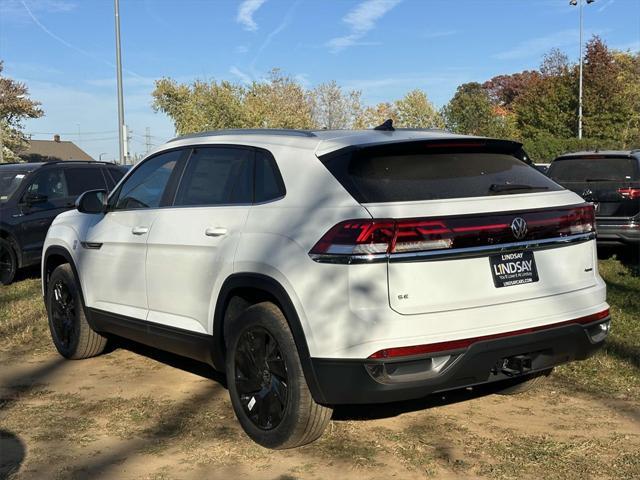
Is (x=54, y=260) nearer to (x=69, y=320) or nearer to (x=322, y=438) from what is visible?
(x=69, y=320)

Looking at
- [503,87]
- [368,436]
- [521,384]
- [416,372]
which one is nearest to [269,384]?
[368,436]

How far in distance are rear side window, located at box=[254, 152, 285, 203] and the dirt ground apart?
4.70ft

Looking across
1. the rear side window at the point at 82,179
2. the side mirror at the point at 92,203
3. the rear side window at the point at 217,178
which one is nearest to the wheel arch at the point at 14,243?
the rear side window at the point at 82,179

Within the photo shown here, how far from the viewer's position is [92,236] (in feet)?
17.8

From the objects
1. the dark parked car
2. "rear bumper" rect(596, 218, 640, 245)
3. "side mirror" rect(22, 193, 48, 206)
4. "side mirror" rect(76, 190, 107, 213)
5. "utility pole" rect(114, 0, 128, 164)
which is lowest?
"rear bumper" rect(596, 218, 640, 245)

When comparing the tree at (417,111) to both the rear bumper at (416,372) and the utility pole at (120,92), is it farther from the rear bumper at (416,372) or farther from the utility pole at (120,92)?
the rear bumper at (416,372)

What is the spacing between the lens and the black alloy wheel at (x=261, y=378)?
3.75 meters

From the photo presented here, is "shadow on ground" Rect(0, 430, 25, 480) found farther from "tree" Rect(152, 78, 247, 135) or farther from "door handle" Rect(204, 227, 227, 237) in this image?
"tree" Rect(152, 78, 247, 135)

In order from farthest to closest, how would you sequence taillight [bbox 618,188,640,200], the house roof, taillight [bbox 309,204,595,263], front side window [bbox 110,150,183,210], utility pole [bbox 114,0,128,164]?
the house roof < utility pole [bbox 114,0,128,164] < taillight [bbox 618,188,640,200] < front side window [bbox 110,150,183,210] < taillight [bbox 309,204,595,263]

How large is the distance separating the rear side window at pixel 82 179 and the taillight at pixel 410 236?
777 centimetres

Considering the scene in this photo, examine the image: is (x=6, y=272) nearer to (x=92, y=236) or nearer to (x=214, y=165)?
(x=92, y=236)

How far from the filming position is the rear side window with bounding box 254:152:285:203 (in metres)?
3.91

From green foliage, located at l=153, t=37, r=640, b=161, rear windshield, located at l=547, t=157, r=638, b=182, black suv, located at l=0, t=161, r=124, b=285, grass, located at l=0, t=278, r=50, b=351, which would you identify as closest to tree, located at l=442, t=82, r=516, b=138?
green foliage, located at l=153, t=37, r=640, b=161

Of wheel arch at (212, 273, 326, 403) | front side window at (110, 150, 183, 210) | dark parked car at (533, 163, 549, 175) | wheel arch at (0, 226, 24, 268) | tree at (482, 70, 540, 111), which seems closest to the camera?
wheel arch at (212, 273, 326, 403)
